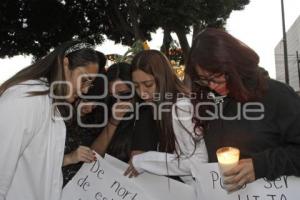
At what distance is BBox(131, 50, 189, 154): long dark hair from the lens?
7.99 feet

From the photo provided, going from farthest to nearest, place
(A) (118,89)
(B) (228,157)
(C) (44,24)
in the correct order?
1. (C) (44,24)
2. (A) (118,89)
3. (B) (228,157)

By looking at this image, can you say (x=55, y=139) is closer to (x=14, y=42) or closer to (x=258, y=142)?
(x=258, y=142)

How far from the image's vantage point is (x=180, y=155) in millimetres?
2414

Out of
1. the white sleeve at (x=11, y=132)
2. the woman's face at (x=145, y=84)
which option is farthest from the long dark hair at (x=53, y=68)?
the woman's face at (x=145, y=84)

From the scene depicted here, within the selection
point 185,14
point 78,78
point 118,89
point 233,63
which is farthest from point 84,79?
point 185,14

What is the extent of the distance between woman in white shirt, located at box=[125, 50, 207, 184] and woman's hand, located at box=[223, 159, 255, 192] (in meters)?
0.32

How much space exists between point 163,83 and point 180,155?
0.45 m

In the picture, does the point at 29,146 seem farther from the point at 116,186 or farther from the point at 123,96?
the point at 123,96

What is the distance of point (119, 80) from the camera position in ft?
10.7

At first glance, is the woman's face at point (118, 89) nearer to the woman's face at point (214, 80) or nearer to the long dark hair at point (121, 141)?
the long dark hair at point (121, 141)

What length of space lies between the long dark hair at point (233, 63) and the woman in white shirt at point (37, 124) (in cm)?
69

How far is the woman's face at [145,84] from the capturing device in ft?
8.93

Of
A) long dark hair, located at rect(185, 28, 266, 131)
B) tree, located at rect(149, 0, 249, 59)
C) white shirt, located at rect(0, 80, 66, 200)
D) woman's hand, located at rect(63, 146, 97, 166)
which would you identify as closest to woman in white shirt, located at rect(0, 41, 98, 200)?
white shirt, located at rect(0, 80, 66, 200)

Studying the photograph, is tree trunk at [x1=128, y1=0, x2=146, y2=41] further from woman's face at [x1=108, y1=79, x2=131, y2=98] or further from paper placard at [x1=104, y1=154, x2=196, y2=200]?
paper placard at [x1=104, y1=154, x2=196, y2=200]
